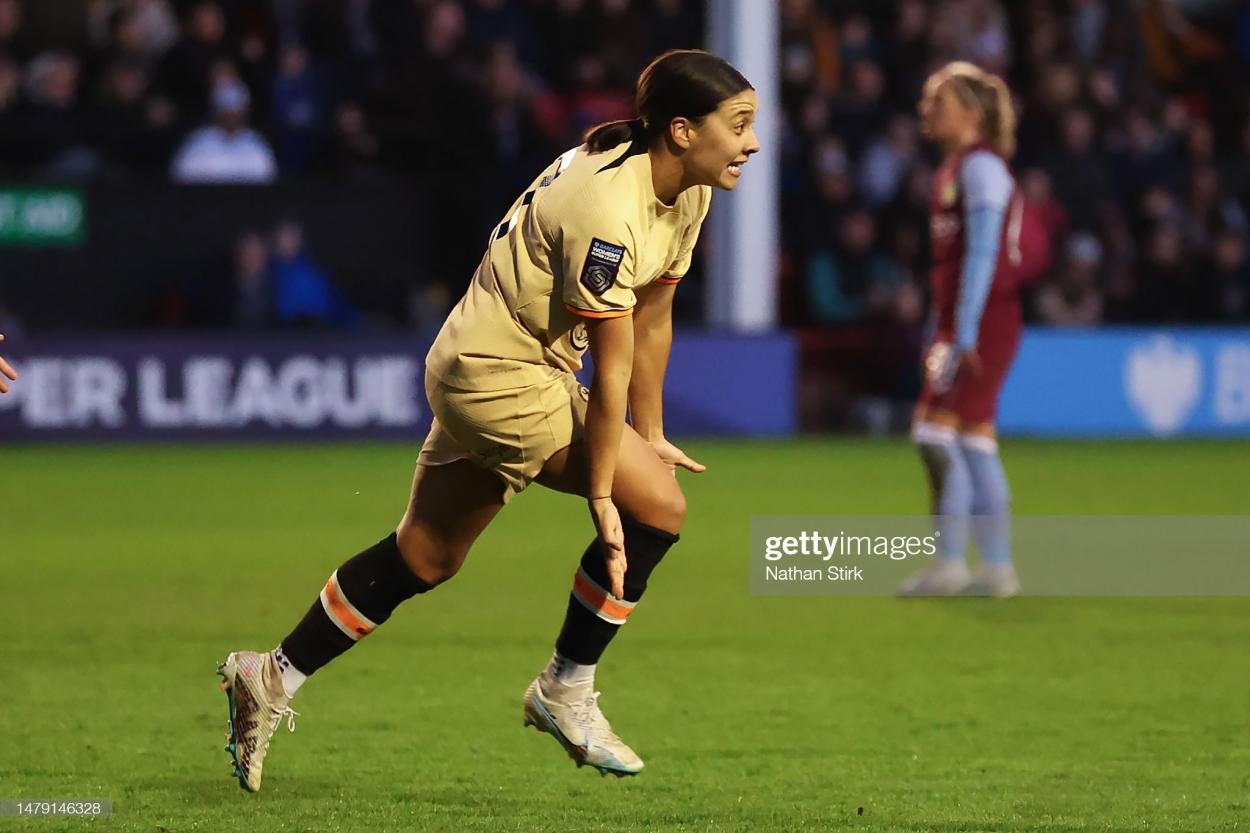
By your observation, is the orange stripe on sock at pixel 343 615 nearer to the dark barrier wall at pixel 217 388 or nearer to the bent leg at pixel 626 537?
the bent leg at pixel 626 537

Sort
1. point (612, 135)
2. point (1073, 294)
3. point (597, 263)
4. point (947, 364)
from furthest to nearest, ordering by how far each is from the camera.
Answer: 1. point (1073, 294)
2. point (947, 364)
3. point (612, 135)
4. point (597, 263)

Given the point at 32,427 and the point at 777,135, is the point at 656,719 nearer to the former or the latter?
the point at 32,427

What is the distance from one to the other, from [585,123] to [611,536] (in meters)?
11.4

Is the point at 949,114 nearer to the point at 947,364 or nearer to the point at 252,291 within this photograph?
the point at 947,364

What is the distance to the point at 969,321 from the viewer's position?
794 centimetres

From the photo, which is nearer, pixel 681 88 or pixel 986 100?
pixel 681 88

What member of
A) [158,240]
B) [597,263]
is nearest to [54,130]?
[158,240]

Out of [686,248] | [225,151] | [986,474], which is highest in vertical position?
[686,248]

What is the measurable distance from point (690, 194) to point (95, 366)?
1034cm

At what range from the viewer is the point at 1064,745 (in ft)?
18.1

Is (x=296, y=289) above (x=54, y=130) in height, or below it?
below

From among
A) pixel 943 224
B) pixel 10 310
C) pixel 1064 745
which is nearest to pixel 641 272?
pixel 1064 745

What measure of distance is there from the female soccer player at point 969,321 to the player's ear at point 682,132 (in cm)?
331

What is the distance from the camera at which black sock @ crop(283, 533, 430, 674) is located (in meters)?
5.07
